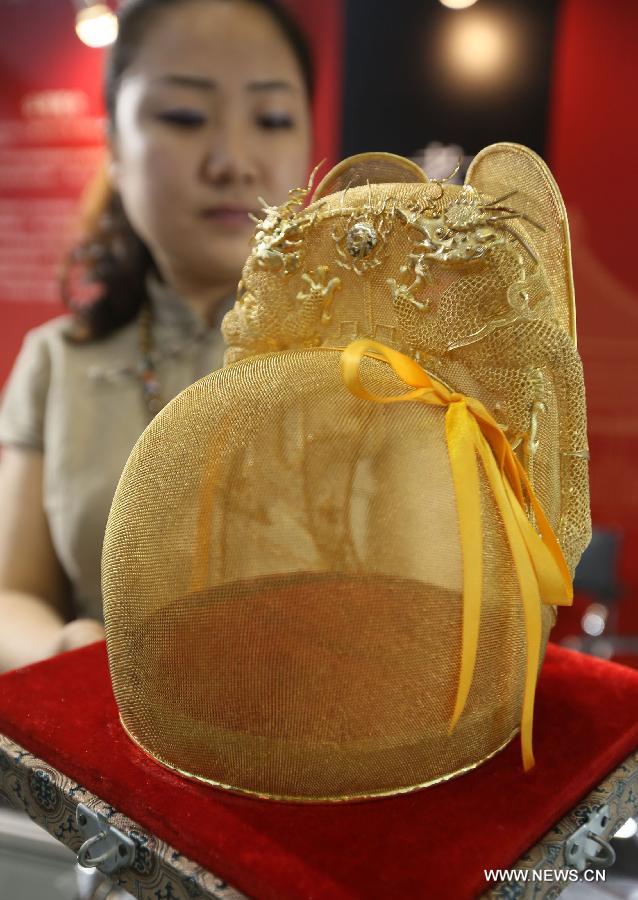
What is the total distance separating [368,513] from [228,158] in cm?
77

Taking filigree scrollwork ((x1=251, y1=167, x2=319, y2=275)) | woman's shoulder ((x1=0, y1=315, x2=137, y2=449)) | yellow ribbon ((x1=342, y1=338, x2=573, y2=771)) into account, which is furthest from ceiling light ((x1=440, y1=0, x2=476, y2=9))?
yellow ribbon ((x1=342, y1=338, x2=573, y2=771))

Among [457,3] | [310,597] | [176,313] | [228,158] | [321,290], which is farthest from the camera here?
[457,3]

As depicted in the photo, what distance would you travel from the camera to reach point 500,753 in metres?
0.71

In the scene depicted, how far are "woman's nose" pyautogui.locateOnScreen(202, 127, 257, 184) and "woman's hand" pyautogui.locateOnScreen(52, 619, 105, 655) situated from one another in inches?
26.0

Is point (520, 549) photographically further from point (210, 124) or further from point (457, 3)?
point (457, 3)

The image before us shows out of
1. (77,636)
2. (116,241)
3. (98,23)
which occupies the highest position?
(98,23)

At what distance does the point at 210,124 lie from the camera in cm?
120

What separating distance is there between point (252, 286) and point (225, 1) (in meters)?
0.69

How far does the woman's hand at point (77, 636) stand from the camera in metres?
1.02

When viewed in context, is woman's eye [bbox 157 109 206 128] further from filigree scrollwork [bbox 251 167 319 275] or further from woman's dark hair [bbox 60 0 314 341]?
filigree scrollwork [bbox 251 167 319 275]

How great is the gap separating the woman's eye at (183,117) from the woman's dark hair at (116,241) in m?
0.12

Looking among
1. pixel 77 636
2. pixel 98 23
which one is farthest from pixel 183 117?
pixel 77 636

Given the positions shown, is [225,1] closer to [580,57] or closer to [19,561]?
[580,57]

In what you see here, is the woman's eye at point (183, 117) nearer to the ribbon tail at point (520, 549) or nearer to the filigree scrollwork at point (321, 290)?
the filigree scrollwork at point (321, 290)
